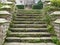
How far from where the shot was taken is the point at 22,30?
725 cm

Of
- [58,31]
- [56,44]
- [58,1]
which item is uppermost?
[58,1]

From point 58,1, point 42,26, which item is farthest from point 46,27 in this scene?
point 58,1

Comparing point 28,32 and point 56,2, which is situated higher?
point 56,2

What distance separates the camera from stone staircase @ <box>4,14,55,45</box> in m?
6.37

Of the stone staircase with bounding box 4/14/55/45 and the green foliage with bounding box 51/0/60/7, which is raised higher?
the green foliage with bounding box 51/0/60/7

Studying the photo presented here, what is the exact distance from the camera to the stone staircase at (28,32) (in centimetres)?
637

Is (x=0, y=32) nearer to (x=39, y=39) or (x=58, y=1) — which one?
(x=39, y=39)

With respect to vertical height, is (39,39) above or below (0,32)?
below

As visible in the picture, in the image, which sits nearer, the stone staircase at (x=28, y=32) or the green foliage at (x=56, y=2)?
the stone staircase at (x=28, y=32)

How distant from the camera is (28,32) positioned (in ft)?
23.2

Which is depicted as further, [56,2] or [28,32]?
[56,2]

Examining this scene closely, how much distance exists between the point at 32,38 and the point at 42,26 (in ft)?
4.29

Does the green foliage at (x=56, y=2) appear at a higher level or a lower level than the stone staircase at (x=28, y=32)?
higher

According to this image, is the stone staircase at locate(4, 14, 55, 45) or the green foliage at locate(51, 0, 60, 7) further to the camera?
the green foliage at locate(51, 0, 60, 7)
